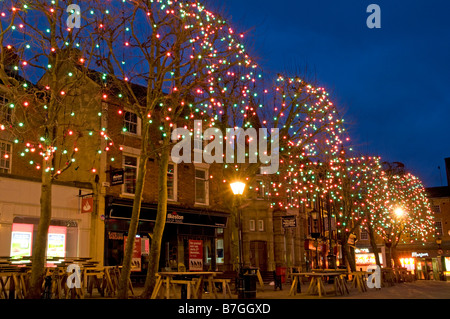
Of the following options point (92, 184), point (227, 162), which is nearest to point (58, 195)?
point (92, 184)

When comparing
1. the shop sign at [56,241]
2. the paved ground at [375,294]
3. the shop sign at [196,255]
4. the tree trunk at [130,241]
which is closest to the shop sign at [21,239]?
the shop sign at [56,241]

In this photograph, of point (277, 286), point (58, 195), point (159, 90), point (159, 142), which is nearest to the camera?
point (159, 90)

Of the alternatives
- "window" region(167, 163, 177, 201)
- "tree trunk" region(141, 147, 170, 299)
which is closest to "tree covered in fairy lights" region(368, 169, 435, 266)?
"window" region(167, 163, 177, 201)

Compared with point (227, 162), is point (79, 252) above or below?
below

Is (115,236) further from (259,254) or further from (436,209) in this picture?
(436,209)

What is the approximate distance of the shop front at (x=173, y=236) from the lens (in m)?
21.8

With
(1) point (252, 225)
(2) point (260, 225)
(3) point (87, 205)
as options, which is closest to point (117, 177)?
(3) point (87, 205)

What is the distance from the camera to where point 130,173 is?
77.0 feet

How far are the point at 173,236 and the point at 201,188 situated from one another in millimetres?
3573

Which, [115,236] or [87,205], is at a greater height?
[87,205]

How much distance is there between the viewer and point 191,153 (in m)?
26.5

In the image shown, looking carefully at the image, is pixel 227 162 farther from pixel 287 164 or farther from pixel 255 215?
pixel 255 215

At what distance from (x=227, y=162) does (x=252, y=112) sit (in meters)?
2.66

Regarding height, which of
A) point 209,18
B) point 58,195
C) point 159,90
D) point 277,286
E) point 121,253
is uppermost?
point 209,18
